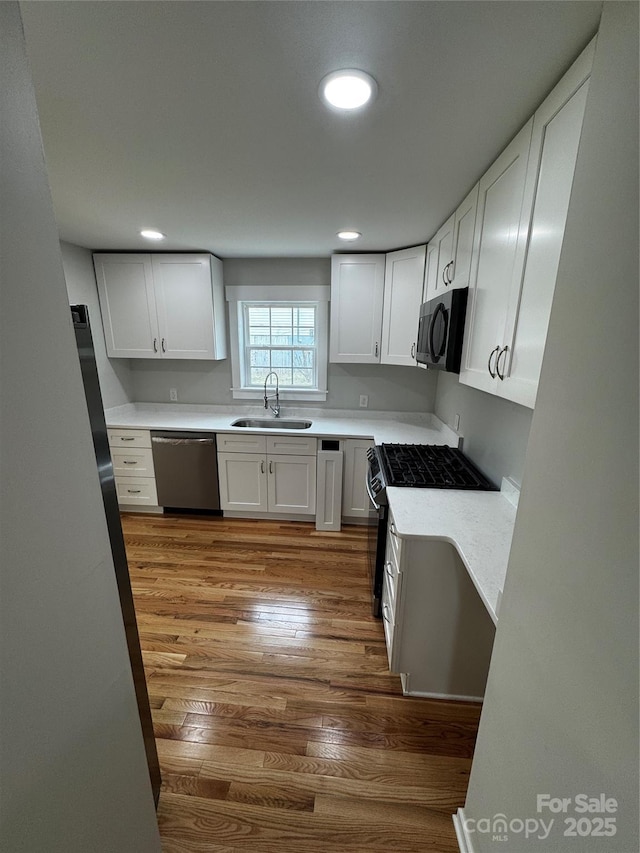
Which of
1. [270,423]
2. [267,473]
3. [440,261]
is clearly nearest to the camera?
[440,261]

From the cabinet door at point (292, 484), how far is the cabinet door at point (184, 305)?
4.11 feet

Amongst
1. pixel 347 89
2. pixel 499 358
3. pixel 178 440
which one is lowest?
pixel 178 440

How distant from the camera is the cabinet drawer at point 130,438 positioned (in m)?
2.92

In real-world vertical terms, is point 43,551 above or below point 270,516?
above

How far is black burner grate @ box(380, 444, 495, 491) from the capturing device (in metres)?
1.73

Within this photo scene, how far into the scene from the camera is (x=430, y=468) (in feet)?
6.48

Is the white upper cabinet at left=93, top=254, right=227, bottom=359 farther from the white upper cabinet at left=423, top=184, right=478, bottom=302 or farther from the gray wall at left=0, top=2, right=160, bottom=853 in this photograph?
the gray wall at left=0, top=2, right=160, bottom=853

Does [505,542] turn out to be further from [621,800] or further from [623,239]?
[623,239]

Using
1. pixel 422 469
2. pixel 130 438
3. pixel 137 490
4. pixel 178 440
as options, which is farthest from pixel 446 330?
pixel 137 490

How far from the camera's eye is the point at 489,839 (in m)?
0.89

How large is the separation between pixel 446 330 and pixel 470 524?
998mm

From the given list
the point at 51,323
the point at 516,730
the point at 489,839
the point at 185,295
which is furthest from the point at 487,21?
the point at 185,295

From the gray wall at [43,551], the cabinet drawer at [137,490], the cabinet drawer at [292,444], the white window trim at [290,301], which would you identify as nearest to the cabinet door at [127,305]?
the white window trim at [290,301]

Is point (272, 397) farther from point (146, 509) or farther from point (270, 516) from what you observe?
A: point (146, 509)
